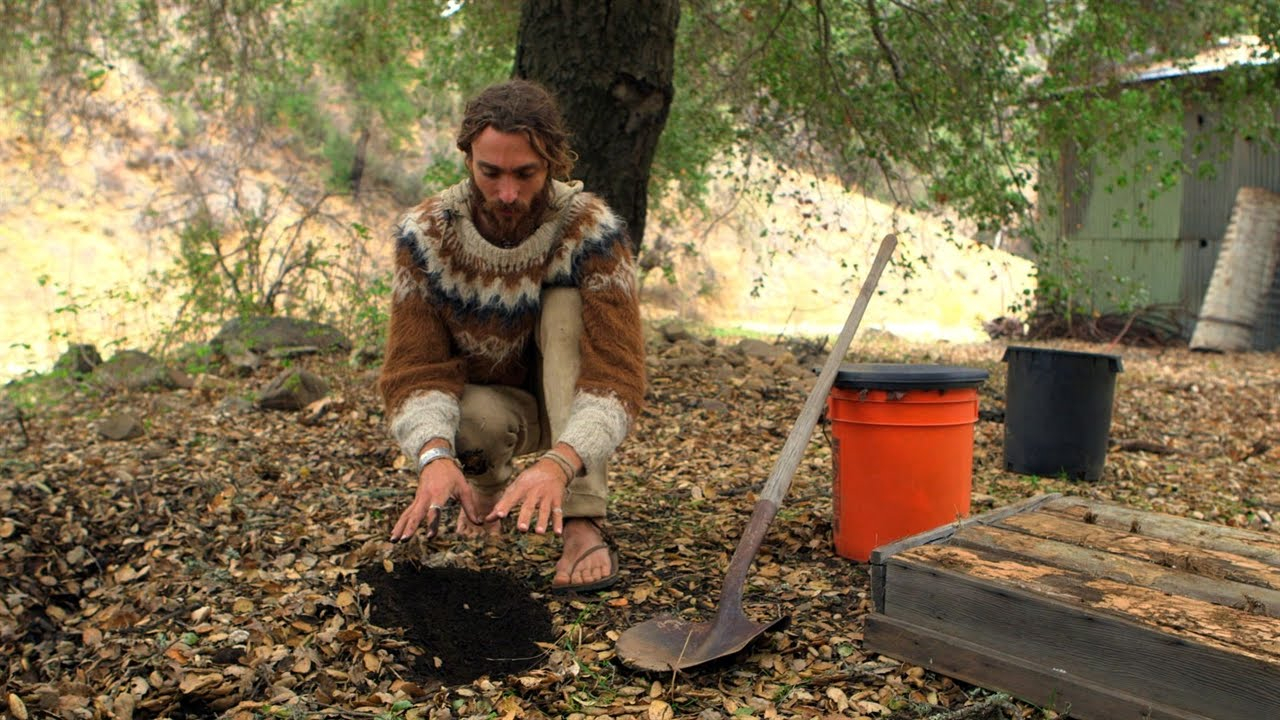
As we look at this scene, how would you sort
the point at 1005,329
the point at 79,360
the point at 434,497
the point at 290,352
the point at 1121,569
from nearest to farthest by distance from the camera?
the point at 1121,569
the point at 434,497
the point at 290,352
the point at 79,360
the point at 1005,329

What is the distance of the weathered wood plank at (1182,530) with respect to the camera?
7.55 ft

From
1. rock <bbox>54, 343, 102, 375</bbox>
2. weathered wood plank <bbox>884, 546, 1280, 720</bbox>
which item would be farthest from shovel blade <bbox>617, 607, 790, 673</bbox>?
rock <bbox>54, 343, 102, 375</bbox>

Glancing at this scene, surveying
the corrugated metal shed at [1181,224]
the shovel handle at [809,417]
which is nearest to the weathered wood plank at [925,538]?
the shovel handle at [809,417]

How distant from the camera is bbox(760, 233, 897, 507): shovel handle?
2.56 m

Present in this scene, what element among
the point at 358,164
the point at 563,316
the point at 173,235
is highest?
the point at 358,164

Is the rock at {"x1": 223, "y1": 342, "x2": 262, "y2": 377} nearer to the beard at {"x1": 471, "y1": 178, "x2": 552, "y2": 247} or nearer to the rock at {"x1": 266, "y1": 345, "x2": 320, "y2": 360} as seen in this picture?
the rock at {"x1": 266, "y1": 345, "x2": 320, "y2": 360}

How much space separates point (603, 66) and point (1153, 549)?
10.4 feet

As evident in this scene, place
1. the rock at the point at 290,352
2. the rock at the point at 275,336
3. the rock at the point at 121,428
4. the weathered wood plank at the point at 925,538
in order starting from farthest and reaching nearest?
1. the rock at the point at 275,336
2. the rock at the point at 290,352
3. the rock at the point at 121,428
4. the weathered wood plank at the point at 925,538

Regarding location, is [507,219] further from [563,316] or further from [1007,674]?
[1007,674]

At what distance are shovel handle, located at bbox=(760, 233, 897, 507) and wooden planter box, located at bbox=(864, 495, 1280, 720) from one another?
364 millimetres

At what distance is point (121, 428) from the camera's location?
4723 millimetres

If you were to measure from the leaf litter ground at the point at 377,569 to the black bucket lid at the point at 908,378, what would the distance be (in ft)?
1.81

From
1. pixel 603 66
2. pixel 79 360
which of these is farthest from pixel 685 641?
pixel 79 360

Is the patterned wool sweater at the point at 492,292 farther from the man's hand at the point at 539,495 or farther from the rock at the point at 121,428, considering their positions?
the rock at the point at 121,428
